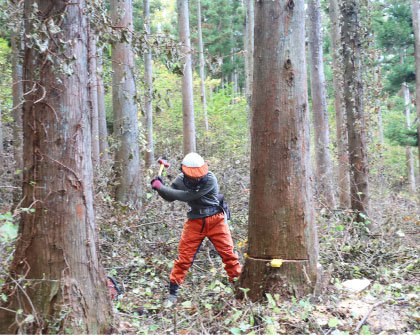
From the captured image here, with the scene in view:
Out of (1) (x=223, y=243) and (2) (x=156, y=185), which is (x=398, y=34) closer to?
(1) (x=223, y=243)

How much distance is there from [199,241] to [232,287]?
842 mm

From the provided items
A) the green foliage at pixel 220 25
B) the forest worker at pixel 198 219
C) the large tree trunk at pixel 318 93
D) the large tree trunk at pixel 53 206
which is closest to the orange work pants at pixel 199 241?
the forest worker at pixel 198 219

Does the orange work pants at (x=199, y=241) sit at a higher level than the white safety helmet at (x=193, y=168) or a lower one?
lower

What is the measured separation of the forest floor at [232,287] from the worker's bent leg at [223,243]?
0.88ft

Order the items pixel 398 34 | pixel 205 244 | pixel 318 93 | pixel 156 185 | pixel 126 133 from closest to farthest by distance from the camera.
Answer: pixel 156 185 → pixel 205 244 → pixel 126 133 → pixel 318 93 → pixel 398 34

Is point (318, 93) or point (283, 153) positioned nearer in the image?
point (283, 153)

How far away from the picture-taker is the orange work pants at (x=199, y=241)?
5344 mm

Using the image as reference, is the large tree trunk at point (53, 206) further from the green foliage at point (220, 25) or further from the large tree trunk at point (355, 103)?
the green foliage at point (220, 25)

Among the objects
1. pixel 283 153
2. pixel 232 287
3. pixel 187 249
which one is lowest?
pixel 232 287

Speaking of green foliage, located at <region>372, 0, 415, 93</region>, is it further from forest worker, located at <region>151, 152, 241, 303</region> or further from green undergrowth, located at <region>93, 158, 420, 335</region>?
forest worker, located at <region>151, 152, 241, 303</region>

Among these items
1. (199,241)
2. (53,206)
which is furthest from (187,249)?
(53,206)

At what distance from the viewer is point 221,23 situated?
35.8m

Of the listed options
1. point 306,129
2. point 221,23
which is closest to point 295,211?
point 306,129

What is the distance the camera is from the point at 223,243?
541 centimetres
